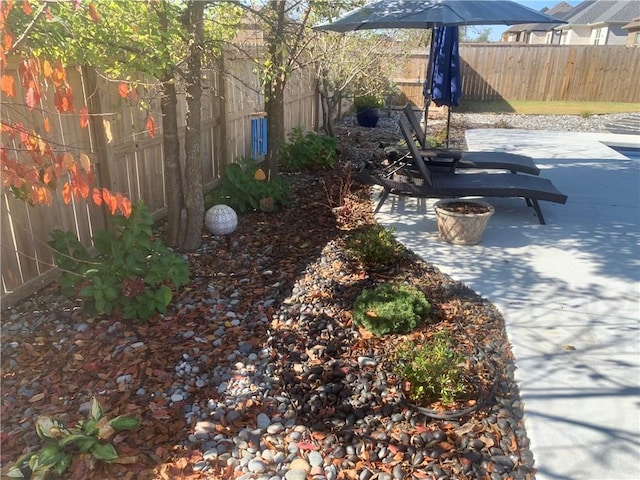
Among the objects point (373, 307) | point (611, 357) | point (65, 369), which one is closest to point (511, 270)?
point (611, 357)

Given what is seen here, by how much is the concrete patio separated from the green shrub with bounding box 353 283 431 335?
667 mm

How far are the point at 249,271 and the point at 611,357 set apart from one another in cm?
281

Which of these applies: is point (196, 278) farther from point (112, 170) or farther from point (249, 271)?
point (112, 170)

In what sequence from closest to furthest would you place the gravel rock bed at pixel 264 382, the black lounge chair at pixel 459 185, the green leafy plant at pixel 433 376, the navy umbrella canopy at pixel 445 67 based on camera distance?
the gravel rock bed at pixel 264 382 < the green leafy plant at pixel 433 376 < the black lounge chair at pixel 459 185 < the navy umbrella canopy at pixel 445 67

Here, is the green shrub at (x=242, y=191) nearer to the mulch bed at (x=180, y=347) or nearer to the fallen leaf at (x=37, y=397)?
the mulch bed at (x=180, y=347)

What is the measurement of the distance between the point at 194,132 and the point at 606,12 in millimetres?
38300

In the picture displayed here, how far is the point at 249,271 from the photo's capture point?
4.30 meters

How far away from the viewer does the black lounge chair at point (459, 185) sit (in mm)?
5410

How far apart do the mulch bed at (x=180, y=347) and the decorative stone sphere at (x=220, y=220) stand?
0.12 m

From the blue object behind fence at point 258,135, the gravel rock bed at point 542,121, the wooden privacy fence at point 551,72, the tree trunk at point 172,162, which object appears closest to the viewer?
the tree trunk at point 172,162

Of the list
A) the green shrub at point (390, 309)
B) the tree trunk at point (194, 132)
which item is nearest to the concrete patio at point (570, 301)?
the green shrub at point (390, 309)

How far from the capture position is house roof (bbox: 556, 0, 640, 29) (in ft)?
101

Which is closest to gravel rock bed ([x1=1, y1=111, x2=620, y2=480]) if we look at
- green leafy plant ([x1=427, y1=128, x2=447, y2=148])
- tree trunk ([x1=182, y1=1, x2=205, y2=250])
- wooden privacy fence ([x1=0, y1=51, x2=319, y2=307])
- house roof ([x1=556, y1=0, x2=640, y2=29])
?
wooden privacy fence ([x1=0, y1=51, x2=319, y2=307])

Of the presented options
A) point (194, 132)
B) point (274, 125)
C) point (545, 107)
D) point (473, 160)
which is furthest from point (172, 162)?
point (545, 107)
